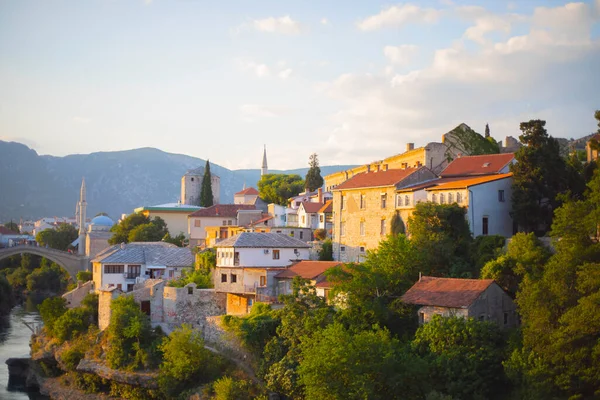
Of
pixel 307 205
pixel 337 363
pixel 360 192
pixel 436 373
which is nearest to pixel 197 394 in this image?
pixel 337 363

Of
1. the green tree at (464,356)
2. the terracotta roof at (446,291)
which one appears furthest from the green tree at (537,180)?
the green tree at (464,356)

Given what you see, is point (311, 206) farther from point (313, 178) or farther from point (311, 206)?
point (313, 178)

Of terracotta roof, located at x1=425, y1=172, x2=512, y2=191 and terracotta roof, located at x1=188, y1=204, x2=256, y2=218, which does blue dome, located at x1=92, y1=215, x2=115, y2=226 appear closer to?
terracotta roof, located at x1=188, y1=204, x2=256, y2=218

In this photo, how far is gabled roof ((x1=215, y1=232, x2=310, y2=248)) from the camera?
4469 cm

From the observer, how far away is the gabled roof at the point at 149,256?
5256cm

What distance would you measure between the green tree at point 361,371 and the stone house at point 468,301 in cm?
298

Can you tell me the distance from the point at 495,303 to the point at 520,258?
2.66 m

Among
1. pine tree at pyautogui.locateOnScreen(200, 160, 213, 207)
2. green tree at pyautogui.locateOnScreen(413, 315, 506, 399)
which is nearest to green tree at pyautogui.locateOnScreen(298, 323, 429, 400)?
green tree at pyautogui.locateOnScreen(413, 315, 506, 399)

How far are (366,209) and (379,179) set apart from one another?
7.08ft

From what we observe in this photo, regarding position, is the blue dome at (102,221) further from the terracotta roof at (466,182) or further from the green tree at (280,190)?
the terracotta roof at (466,182)

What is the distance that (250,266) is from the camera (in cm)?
4428

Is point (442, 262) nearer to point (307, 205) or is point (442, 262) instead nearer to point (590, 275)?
point (590, 275)

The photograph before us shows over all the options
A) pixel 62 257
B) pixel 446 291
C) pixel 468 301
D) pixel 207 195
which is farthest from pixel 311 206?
pixel 62 257

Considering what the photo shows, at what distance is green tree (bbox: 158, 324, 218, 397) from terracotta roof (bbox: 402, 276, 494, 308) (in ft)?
36.3
